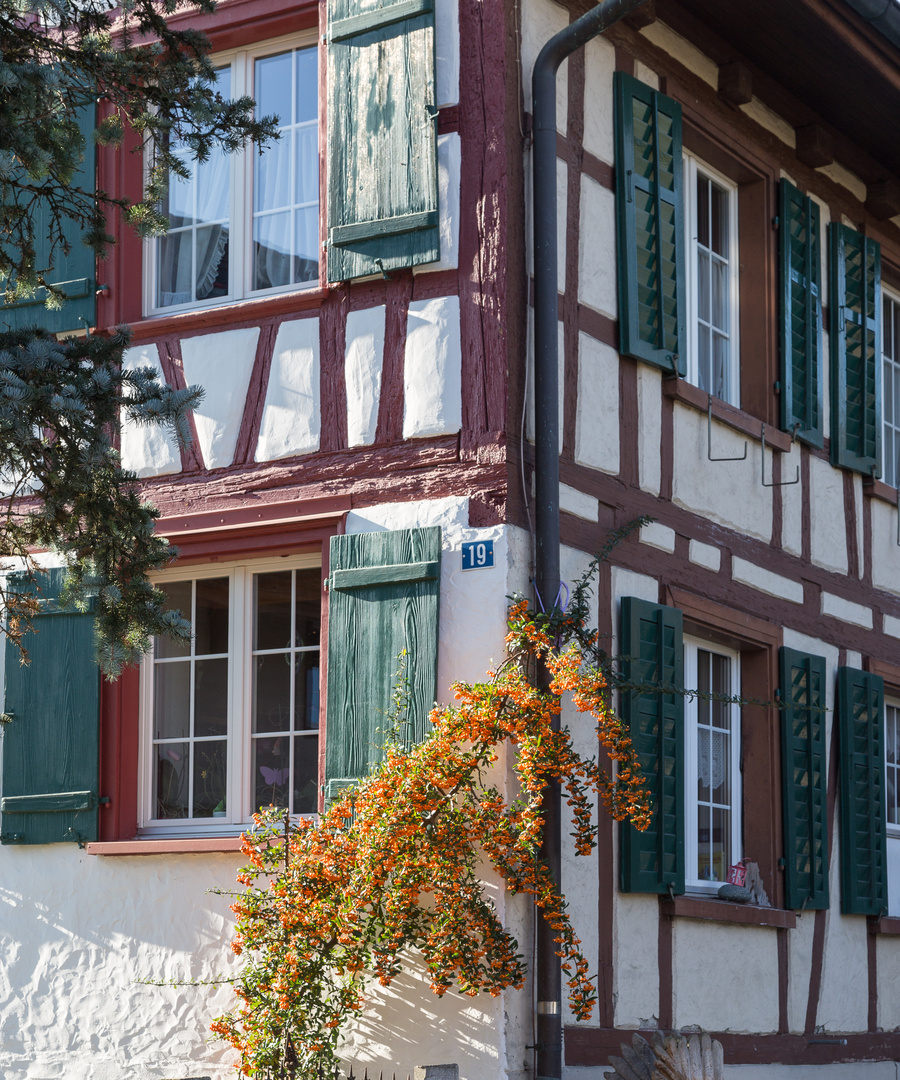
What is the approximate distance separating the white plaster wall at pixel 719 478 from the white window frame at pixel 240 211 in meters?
2.13

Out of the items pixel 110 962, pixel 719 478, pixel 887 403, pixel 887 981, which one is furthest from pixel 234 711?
pixel 887 403

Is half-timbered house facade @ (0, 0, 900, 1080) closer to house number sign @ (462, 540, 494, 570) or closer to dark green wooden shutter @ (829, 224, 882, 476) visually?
house number sign @ (462, 540, 494, 570)

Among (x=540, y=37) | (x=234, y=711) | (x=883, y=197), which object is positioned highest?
(x=883, y=197)

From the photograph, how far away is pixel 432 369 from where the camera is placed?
751cm

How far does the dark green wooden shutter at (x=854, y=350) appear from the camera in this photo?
1034 cm

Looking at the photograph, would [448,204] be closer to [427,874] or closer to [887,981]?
[427,874]

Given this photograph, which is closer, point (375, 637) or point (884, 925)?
point (375, 637)

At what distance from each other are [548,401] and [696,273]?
93.8 inches

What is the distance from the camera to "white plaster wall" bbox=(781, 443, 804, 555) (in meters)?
9.58

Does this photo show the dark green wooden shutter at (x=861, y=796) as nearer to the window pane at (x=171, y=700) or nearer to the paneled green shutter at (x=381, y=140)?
the window pane at (x=171, y=700)

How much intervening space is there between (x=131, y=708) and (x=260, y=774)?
0.71m

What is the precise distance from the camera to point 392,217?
7.65 m

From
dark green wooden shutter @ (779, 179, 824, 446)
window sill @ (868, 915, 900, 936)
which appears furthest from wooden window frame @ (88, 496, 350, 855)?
window sill @ (868, 915, 900, 936)

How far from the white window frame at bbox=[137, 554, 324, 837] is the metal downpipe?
122 cm
